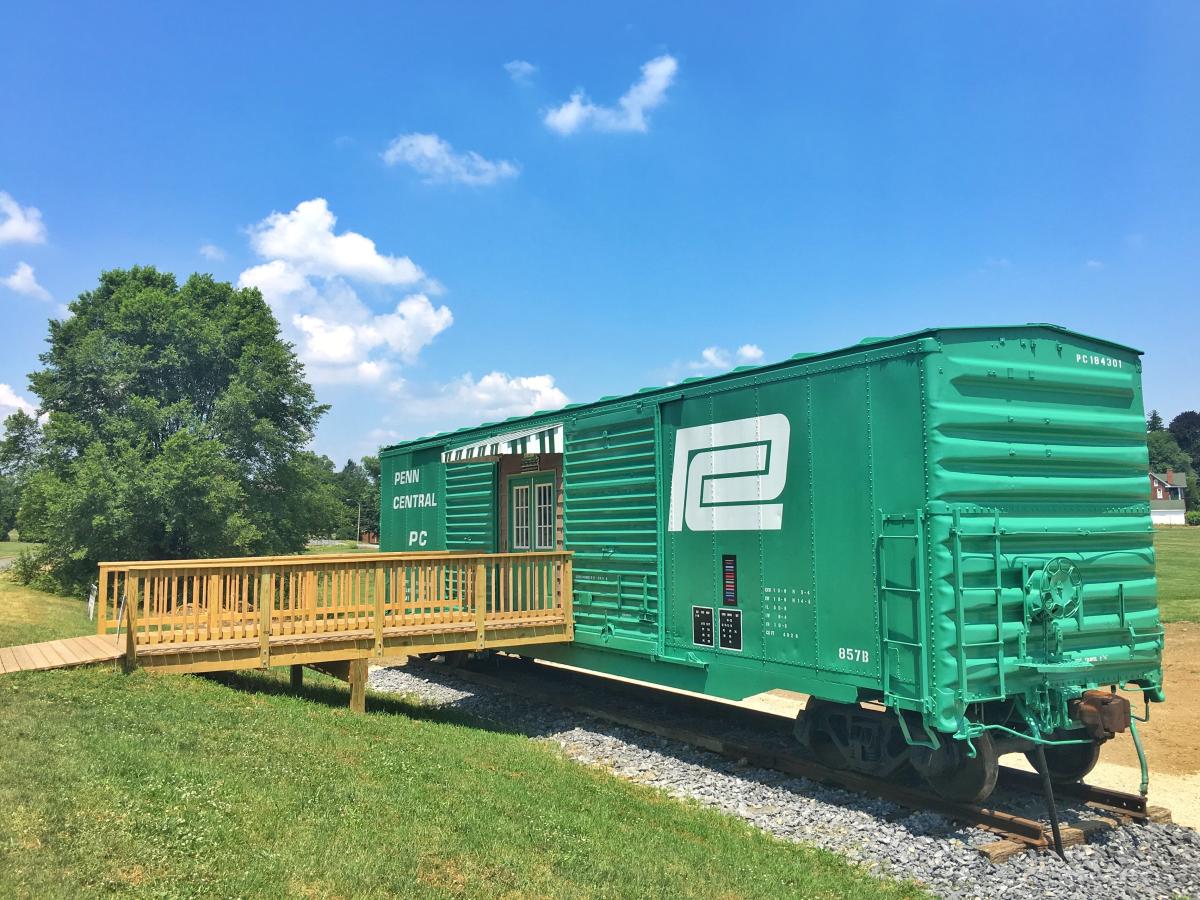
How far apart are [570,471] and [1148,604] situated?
655 centimetres

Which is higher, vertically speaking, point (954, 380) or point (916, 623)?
point (954, 380)

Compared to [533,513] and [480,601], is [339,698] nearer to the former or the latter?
[480,601]

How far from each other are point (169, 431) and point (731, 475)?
24.5m

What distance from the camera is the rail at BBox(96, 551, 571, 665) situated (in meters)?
9.17

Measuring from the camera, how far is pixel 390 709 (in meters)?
10.8

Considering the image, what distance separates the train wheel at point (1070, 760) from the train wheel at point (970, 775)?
2.74 ft

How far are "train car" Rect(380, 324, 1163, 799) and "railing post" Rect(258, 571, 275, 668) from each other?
14.2 ft

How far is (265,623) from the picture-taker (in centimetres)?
947

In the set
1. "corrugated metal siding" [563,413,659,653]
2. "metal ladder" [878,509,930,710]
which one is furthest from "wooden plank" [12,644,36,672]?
"metal ladder" [878,509,930,710]

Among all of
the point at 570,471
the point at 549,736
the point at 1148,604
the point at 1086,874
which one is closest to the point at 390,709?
the point at 549,736

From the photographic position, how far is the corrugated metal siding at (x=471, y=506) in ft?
44.1

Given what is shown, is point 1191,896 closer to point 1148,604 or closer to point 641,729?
point 1148,604

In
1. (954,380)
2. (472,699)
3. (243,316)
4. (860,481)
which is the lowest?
(472,699)

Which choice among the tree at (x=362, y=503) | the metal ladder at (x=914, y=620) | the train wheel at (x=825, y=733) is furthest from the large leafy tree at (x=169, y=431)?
the tree at (x=362, y=503)
